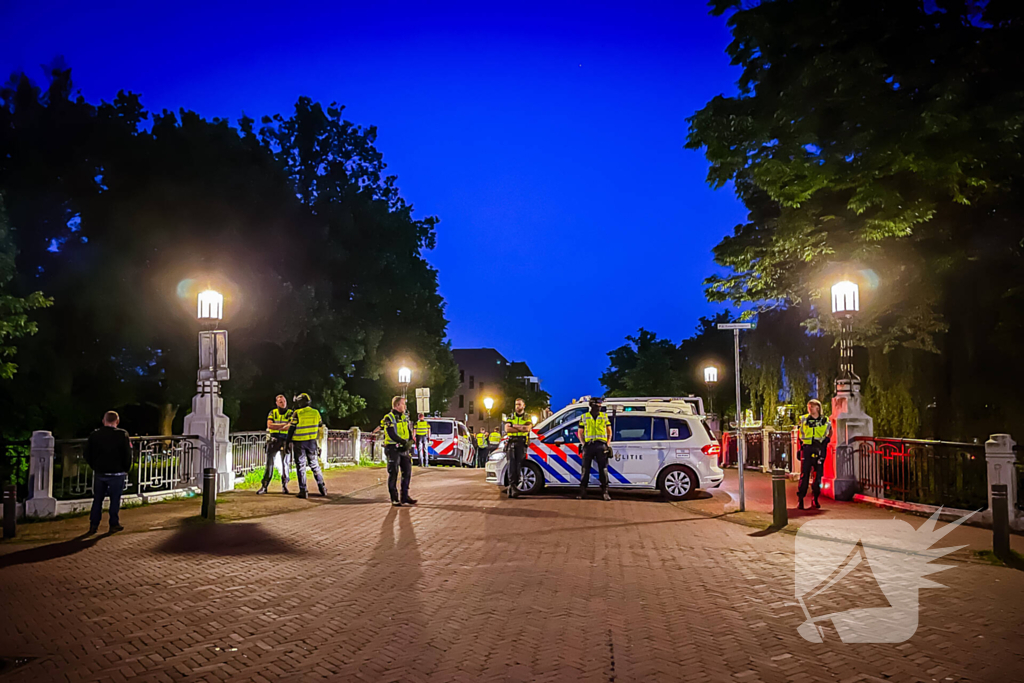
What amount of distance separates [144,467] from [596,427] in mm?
8486

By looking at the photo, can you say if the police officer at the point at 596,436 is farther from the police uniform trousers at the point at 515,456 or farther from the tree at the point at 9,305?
the tree at the point at 9,305

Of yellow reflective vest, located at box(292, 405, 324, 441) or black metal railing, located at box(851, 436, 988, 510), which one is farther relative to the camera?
yellow reflective vest, located at box(292, 405, 324, 441)

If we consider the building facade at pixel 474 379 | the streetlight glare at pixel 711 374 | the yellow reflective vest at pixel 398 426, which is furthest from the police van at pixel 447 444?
the building facade at pixel 474 379

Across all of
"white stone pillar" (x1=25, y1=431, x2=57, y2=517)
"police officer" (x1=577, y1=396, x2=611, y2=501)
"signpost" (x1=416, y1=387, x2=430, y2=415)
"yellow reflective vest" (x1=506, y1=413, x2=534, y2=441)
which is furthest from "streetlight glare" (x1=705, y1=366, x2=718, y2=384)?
"white stone pillar" (x1=25, y1=431, x2=57, y2=517)

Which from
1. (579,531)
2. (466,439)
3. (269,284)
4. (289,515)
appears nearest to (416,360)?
(466,439)

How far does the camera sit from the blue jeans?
1146cm

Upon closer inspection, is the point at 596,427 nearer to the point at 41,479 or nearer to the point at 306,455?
the point at 306,455

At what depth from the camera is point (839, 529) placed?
12133 mm

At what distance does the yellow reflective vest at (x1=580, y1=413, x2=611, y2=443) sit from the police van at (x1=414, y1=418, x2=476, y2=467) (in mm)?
19113

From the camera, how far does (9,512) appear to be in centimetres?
1096

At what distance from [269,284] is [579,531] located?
68.4 ft

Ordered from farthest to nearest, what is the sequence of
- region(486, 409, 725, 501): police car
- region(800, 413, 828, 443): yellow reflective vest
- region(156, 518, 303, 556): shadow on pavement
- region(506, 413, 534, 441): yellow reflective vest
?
region(506, 413, 534, 441): yellow reflective vest, region(486, 409, 725, 501): police car, region(800, 413, 828, 443): yellow reflective vest, region(156, 518, 303, 556): shadow on pavement

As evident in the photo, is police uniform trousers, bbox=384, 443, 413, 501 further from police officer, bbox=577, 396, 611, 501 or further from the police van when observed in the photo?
the police van

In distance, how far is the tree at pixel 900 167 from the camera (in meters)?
13.8
